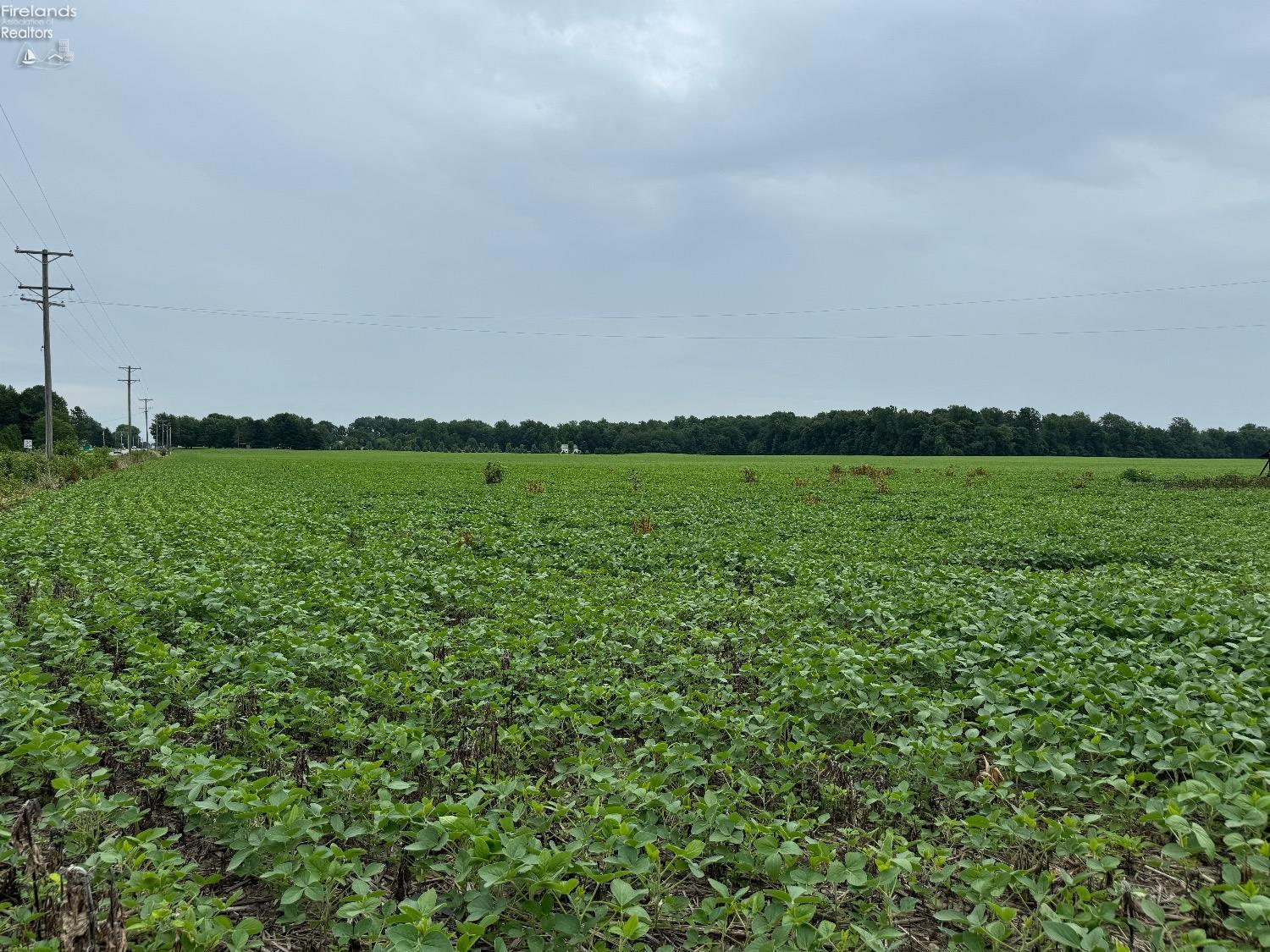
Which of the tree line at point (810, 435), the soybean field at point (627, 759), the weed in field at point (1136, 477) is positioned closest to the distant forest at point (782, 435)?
the tree line at point (810, 435)

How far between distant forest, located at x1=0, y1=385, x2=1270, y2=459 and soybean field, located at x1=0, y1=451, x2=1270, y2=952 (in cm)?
9627

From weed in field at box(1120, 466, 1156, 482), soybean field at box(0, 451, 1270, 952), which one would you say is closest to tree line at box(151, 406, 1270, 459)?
weed in field at box(1120, 466, 1156, 482)

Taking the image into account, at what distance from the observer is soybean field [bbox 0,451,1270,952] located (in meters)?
3.33

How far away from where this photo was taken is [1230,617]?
303 inches

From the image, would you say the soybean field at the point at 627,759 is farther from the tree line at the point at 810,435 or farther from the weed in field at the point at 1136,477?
the tree line at the point at 810,435

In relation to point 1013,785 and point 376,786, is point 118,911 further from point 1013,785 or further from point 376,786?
point 1013,785

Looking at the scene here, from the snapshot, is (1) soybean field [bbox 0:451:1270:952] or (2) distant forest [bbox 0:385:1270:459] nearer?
(1) soybean field [bbox 0:451:1270:952]

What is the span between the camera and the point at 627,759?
489 cm

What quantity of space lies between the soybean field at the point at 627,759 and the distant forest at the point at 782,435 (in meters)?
96.3

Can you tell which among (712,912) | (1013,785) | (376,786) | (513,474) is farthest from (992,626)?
(513,474)

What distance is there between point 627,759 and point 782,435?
114 m

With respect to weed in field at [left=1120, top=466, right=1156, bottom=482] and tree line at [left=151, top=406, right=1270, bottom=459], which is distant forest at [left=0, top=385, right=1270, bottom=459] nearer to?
tree line at [left=151, top=406, right=1270, bottom=459]

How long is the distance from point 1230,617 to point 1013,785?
4920 mm

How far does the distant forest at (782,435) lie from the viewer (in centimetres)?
9888
